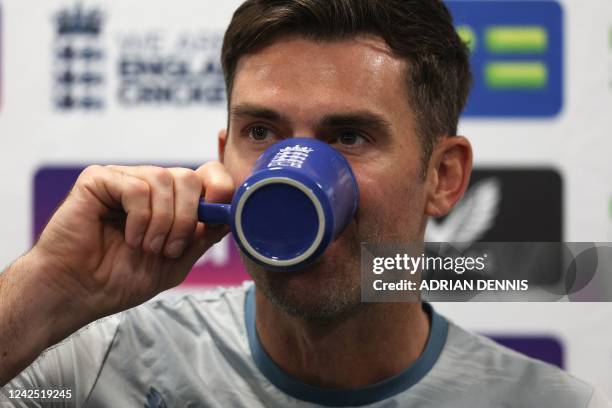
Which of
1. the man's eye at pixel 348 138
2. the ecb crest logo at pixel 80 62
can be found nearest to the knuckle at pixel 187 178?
the man's eye at pixel 348 138

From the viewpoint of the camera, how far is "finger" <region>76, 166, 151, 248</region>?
1.02m

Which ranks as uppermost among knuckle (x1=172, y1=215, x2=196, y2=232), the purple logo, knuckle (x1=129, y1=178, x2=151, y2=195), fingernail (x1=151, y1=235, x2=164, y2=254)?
knuckle (x1=129, y1=178, x2=151, y2=195)

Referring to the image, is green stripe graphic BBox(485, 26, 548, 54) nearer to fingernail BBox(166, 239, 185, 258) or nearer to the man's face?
the man's face

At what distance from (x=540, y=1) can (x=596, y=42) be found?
15 centimetres

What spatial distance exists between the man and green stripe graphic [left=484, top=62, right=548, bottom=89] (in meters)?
0.44

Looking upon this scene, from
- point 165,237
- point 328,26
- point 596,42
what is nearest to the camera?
point 165,237

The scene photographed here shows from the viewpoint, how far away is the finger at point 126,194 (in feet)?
3.34

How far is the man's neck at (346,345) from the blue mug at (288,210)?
308 millimetres

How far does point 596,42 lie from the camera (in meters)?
1.76

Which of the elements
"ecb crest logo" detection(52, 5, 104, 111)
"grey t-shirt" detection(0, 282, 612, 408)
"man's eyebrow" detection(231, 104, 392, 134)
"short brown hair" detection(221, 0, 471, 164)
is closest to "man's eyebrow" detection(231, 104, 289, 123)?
"man's eyebrow" detection(231, 104, 392, 134)

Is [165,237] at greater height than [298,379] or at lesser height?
greater

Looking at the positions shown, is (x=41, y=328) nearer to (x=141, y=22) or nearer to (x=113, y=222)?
(x=113, y=222)

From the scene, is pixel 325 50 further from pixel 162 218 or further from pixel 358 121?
pixel 162 218

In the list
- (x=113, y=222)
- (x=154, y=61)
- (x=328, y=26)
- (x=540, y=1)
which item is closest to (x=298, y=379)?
(x=113, y=222)
